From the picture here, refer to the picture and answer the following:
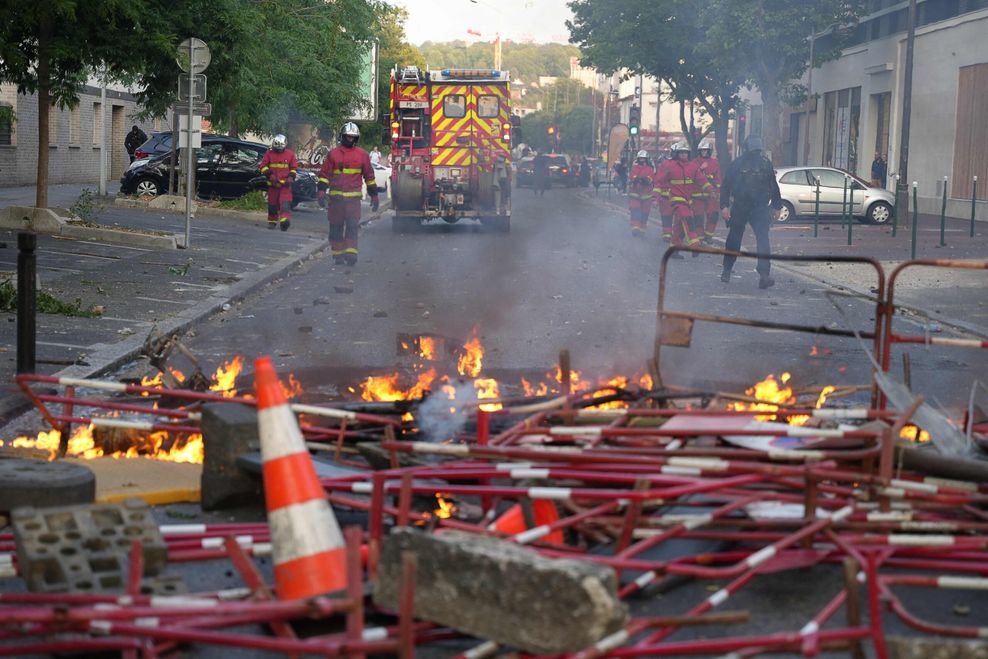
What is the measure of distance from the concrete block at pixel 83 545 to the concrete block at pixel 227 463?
0.78 meters

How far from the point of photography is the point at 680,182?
19906mm

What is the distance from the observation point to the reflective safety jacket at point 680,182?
1984 centimetres

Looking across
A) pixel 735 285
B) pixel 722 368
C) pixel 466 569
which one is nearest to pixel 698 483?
pixel 466 569

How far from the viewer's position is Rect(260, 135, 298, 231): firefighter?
22672mm

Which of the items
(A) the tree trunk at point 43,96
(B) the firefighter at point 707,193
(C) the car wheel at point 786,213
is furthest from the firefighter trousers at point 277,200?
(C) the car wheel at point 786,213

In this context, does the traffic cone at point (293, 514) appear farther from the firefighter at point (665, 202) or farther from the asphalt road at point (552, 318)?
the firefighter at point (665, 202)

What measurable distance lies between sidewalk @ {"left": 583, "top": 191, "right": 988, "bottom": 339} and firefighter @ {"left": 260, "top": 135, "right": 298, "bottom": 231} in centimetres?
719

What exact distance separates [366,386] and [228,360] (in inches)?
65.6

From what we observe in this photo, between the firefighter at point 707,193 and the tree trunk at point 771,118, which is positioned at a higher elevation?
the tree trunk at point 771,118

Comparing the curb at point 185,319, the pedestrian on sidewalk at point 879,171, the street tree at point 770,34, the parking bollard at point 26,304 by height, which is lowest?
the curb at point 185,319

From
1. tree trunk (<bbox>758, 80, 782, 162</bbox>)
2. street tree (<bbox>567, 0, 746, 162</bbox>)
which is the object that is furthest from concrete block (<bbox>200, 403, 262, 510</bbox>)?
street tree (<bbox>567, 0, 746, 162</bbox>)

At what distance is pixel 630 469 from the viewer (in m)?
4.58

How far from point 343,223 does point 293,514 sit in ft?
47.1

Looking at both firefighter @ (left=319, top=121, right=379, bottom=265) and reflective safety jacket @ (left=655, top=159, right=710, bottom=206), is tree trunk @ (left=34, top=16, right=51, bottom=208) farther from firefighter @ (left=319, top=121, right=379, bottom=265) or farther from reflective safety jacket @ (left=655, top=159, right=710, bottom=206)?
reflective safety jacket @ (left=655, top=159, right=710, bottom=206)
